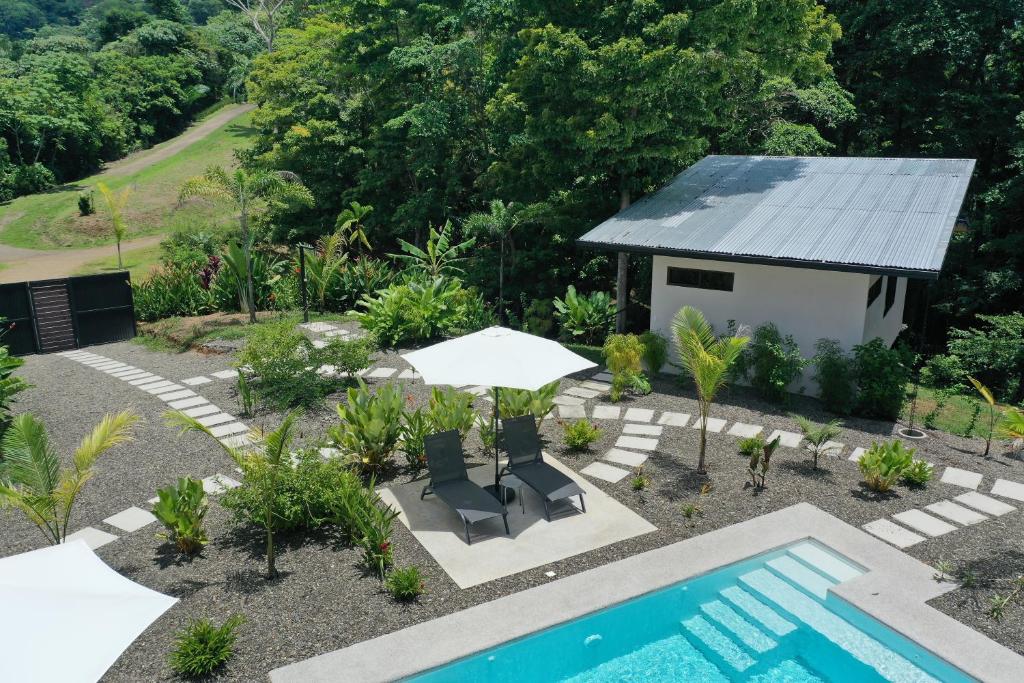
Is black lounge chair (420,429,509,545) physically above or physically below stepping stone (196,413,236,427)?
above

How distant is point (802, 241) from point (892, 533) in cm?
618

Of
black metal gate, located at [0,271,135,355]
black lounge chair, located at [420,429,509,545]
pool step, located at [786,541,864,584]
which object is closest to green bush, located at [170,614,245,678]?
black lounge chair, located at [420,429,509,545]

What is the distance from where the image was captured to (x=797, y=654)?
271 inches

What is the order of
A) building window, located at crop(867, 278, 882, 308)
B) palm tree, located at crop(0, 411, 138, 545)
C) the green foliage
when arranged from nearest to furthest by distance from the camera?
palm tree, located at crop(0, 411, 138, 545)
the green foliage
building window, located at crop(867, 278, 882, 308)

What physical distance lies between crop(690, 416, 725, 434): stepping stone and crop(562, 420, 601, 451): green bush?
1.95m

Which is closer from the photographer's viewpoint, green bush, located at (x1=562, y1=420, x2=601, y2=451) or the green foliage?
the green foliage

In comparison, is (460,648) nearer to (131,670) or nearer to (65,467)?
(131,670)

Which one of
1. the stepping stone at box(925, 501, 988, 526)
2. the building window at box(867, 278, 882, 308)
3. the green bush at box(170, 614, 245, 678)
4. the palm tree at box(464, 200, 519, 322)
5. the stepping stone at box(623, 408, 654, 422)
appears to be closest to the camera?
the green bush at box(170, 614, 245, 678)

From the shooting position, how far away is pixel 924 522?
8.85 m

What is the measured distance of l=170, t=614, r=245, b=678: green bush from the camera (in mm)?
6156

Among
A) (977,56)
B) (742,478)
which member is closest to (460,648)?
(742,478)

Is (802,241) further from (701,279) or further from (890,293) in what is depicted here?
(890,293)

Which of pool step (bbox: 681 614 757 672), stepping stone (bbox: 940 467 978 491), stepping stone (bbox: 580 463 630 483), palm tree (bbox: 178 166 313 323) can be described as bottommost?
pool step (bbox: 681 614 757 672)

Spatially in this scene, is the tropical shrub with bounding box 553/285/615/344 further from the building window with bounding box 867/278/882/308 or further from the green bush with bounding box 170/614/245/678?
the green bush with bounding box 170/614/245/678
